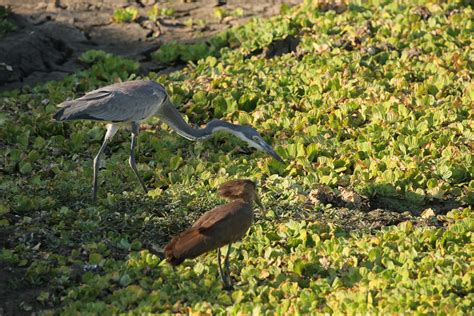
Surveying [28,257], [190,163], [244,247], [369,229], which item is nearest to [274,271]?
[244,247]

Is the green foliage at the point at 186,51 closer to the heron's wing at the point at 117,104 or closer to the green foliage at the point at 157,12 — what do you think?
the green foliage at the point at 157,12

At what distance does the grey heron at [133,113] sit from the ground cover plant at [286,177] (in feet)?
0.75

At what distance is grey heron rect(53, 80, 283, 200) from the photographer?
8.43m

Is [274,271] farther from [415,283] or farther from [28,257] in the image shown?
[28,257]

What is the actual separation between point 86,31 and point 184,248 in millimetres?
6184

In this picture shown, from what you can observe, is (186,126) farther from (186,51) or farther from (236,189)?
(186,51)

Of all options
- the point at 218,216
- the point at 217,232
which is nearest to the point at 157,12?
the point at 218,216

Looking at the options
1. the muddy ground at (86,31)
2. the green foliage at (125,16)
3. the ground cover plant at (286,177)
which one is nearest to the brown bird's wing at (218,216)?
the ground cover plant at (286,177)

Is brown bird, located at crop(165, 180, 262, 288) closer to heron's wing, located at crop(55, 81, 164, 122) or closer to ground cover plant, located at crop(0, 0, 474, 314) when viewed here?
ground cover plant, located at crop(0, 0, 474, 314)

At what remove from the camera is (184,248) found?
6645 mm

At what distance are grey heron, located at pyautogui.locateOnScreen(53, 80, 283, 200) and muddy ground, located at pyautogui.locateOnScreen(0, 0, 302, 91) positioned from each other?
2527 mm

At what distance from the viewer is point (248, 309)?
21.2 feet

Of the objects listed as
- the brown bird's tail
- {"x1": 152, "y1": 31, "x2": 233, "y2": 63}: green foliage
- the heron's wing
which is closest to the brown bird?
the brown bird's tail

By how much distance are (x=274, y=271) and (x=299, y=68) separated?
415 cm
